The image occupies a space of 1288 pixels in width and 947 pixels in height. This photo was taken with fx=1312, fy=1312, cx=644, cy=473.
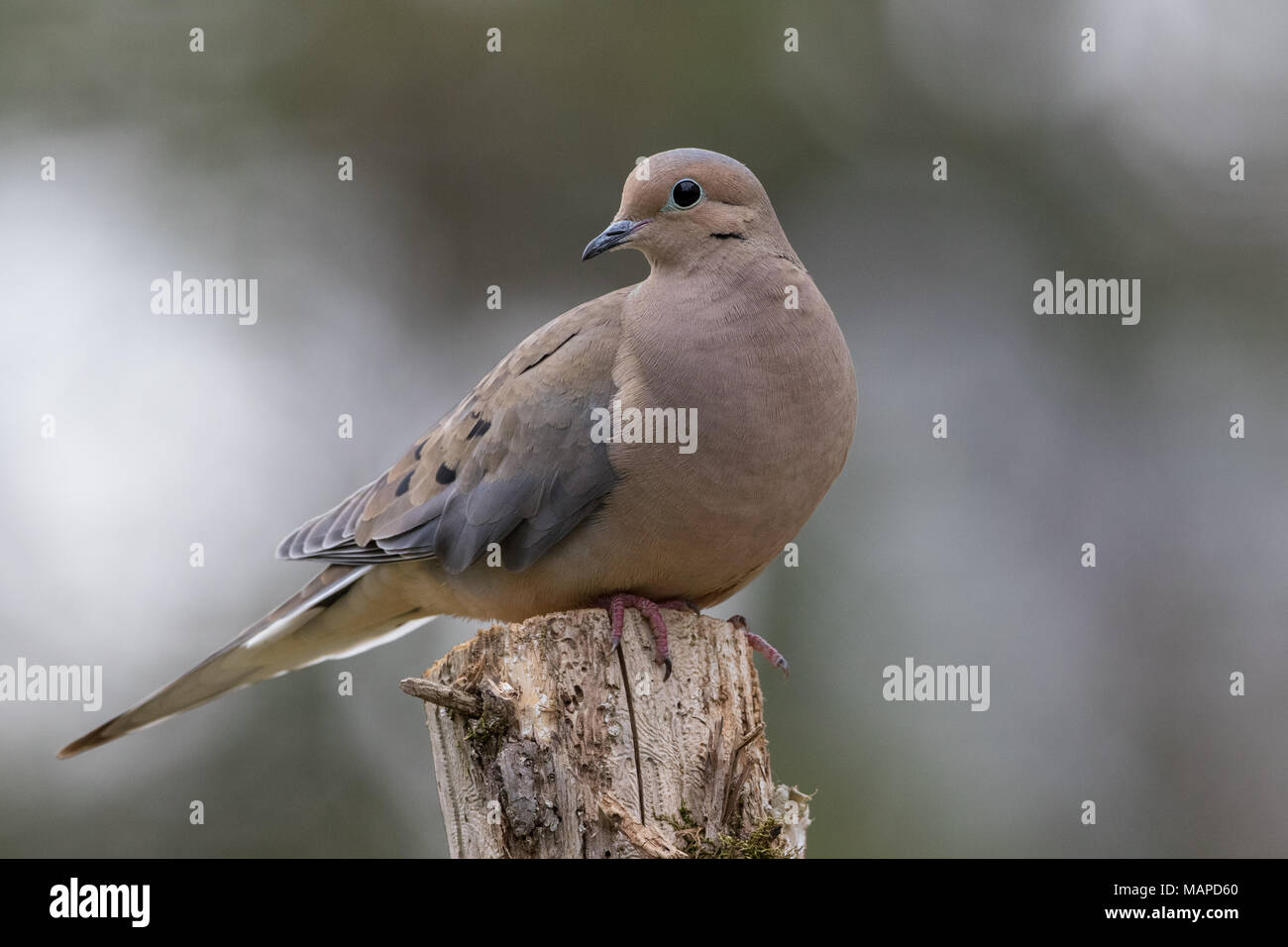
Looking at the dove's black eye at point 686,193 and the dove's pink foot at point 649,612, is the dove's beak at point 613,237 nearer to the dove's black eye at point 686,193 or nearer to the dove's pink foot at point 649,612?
the dove's black eye at point 686,193

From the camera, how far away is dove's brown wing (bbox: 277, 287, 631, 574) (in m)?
4.36

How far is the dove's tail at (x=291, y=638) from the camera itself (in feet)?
16.3

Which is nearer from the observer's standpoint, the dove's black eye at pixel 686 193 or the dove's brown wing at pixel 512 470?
the dove's brown wing at pixel 512 470

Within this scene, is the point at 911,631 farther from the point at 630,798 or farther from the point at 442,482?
the point at 630,798

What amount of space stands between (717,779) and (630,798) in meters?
0.27

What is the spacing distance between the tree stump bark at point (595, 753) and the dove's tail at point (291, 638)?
46.7 inches

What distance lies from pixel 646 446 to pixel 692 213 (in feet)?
2.92

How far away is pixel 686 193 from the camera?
4520 millimetres

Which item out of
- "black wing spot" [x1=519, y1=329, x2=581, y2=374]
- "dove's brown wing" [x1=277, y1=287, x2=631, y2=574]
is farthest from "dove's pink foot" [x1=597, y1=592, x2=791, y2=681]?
"black wing spot" [x1=519, y1=329, x2=581, y2=374]

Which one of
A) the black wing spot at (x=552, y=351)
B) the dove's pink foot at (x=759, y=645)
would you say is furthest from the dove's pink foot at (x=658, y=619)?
the black wing spot at (x=552, y=351)

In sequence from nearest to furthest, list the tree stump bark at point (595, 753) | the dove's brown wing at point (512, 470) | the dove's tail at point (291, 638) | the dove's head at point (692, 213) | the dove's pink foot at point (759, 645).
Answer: the tree stump bark at point (595, 753), the dove's pink foot at point (759, 645), the dove's brown wing at point (512, 470), the dove's head at point (692, 213), the dove's tail at point (291, 638)

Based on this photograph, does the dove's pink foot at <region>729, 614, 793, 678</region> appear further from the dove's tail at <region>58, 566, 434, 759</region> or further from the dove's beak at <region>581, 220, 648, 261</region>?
the dove's tail at <region>58, 566, 434, 759</region>

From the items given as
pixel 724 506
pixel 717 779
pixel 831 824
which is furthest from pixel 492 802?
pixel 831 824

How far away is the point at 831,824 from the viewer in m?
7.59
